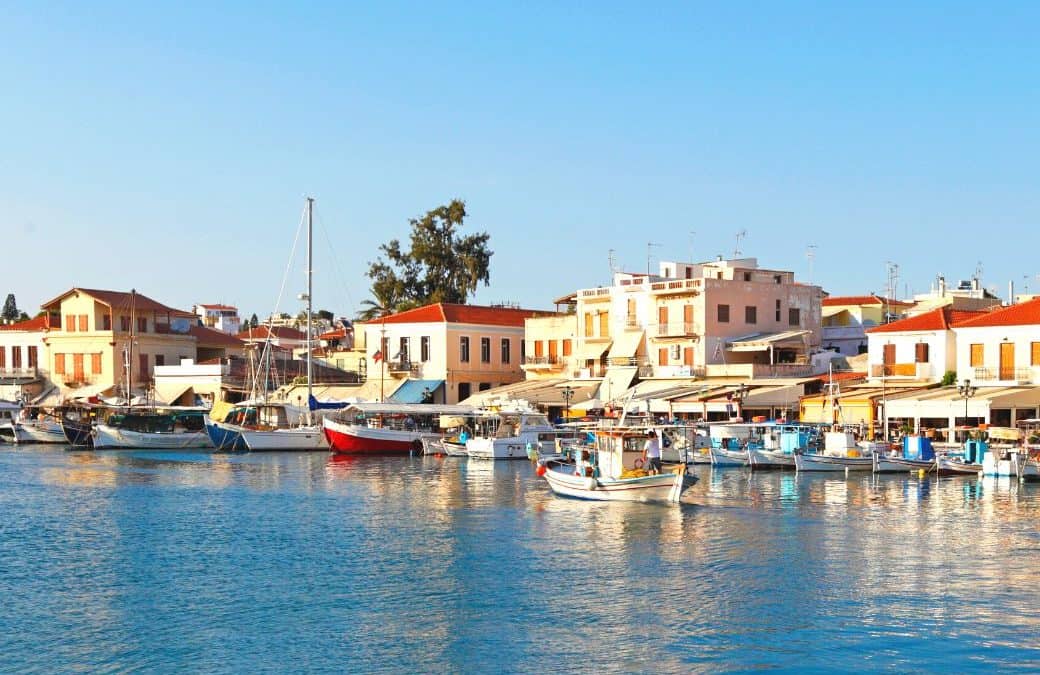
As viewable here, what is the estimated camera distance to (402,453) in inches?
2771

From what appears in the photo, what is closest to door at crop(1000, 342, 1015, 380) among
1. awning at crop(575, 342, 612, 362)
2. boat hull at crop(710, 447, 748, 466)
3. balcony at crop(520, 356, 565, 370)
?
boat hull at crop(710, 447, 748, 466)

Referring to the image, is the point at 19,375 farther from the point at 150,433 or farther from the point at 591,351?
the point at 591,351

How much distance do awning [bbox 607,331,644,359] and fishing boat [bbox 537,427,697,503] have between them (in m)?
31.1

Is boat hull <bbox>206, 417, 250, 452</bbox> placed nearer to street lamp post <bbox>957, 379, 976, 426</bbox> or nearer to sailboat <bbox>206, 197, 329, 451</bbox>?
sailboat <bbox>206, 197, 329, 451</bbox>

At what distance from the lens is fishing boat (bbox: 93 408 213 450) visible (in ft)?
252

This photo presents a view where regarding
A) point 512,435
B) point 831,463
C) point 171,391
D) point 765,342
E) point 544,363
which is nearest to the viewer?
point 831,463

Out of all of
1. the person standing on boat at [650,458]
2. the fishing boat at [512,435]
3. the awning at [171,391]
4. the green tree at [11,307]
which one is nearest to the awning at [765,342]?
the fishing boat at [512,435]

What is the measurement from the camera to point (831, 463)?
5550cm

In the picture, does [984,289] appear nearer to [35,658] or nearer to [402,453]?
[402,453]

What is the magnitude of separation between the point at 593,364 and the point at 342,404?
15515 mm

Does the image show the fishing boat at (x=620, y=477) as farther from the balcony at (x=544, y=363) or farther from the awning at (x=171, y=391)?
the awning at (x=171, y=391)

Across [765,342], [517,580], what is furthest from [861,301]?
[517,580]

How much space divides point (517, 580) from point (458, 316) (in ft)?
178

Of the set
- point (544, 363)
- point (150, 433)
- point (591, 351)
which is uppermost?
point (591, 351)
